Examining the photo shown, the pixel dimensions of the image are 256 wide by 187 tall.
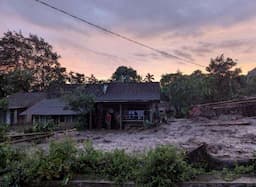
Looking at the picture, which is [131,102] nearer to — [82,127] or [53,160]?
[82,127]

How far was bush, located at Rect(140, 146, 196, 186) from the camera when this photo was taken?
3475 mm

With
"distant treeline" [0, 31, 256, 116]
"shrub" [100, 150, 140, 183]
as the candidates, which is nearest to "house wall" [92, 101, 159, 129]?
"distant treeline" [0, 31, 256, 116]

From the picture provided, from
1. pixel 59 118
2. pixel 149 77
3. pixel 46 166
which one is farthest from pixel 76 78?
pixel 46 166

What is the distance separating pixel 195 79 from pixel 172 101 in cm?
425

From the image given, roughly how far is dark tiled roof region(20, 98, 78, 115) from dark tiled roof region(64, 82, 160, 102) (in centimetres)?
202

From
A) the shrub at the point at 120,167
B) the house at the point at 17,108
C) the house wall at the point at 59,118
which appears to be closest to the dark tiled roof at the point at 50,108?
the house wall at the point at 59,118

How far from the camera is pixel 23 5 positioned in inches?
291

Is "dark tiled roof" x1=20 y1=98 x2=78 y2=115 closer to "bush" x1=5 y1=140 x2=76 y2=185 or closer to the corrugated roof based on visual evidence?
the corrugated roof

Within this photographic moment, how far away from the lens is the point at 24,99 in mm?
36844

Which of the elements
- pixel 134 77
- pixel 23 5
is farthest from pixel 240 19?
pixel 134 77

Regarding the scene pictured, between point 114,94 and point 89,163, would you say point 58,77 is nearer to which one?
point 114,94

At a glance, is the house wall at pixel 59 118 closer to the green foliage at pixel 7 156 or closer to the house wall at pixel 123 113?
the house wall at pixel 123 113

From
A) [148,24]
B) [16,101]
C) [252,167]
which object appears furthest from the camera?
[16,101]

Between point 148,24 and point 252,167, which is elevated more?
point 148,24
